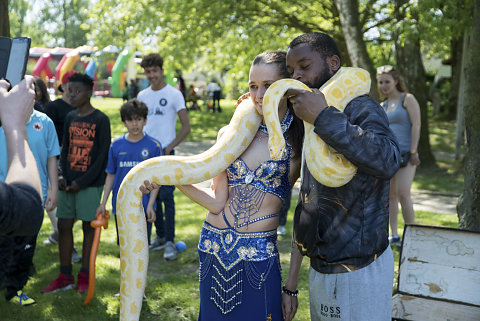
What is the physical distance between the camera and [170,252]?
6.39 m

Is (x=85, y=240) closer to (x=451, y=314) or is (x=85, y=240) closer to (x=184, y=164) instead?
(x=184, y=164)

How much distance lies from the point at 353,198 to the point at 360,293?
18.8 inches

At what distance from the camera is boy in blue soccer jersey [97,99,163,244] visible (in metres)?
5.25

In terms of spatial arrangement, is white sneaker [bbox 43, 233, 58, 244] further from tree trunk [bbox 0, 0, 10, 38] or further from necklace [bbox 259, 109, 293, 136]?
necklace [bbox 259, 109, 293, 136]

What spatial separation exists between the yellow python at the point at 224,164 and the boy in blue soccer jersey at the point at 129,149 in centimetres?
217

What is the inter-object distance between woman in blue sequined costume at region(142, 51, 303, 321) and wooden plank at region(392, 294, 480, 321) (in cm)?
217

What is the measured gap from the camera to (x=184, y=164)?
277 cm

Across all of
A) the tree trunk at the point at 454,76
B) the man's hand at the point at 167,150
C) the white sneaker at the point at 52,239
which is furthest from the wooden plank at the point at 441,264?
the tree trunk at the point at 454,76

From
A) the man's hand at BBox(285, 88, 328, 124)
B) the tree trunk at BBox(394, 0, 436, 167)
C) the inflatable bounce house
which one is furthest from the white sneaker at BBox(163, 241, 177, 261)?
the inflatable bounce house

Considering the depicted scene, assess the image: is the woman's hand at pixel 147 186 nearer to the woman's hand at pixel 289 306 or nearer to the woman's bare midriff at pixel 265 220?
the woman's bare midriff at pixel 265 220

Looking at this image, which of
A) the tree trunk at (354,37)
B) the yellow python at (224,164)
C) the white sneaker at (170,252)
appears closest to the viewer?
the yellow python at (224,164)

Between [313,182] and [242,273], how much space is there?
0.64 metres

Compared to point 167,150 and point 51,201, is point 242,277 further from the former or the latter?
point 167,150

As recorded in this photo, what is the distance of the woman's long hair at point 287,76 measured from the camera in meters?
2.69
